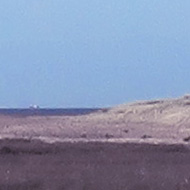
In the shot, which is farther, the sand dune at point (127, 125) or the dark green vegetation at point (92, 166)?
the sand dune at point (127, 125)

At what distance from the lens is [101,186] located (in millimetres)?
13289

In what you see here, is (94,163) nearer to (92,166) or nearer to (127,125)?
(92,166)

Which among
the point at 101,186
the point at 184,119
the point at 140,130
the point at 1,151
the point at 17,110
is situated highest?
the point at 17,110

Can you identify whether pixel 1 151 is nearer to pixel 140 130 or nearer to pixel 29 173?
pixel 29 173

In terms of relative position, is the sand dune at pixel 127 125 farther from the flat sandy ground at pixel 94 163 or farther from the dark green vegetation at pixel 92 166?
the dark green vegetation at pixel 92 166

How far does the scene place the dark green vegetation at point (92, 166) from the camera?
13367 mm

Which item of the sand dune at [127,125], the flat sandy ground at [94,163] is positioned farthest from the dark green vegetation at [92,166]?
the sand dune at [127,125]

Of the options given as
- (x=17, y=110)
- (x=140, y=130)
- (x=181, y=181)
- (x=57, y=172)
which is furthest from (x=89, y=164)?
(x=17, y=110)

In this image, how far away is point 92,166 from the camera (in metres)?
13.9

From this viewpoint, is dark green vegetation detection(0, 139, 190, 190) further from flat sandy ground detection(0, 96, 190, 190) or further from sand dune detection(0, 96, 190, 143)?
sand dune detection(0, 96, 190, 143)

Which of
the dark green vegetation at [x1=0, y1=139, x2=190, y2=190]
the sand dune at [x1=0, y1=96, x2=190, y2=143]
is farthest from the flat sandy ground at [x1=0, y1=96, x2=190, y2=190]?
the sand dune at [x1=0, y1=96, x2=190, y2=143]

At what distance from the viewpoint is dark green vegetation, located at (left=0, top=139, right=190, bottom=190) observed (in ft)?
43.9

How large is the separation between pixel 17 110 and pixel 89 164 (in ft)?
75.4

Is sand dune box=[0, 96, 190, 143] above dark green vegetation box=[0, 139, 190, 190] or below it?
above
